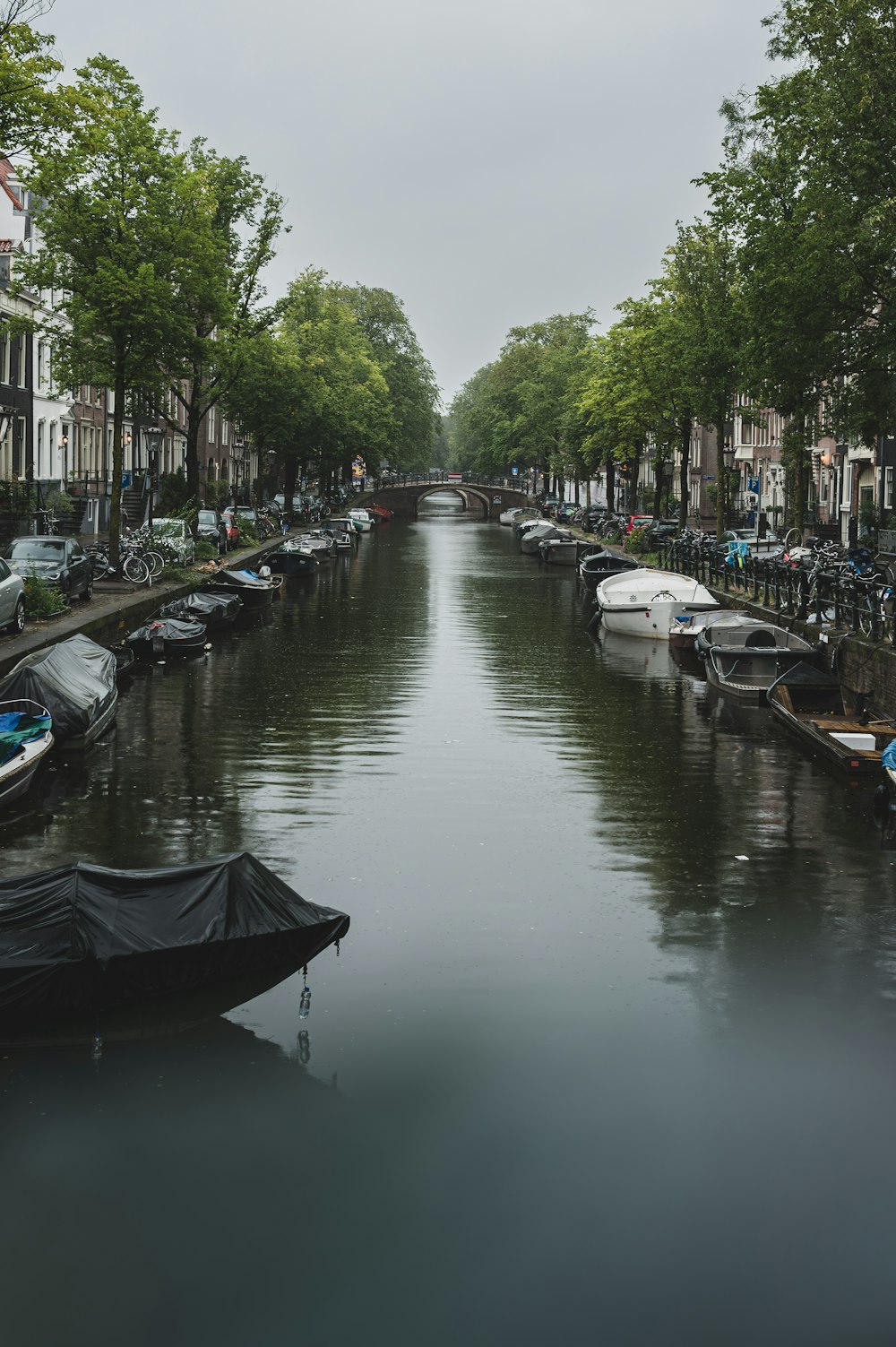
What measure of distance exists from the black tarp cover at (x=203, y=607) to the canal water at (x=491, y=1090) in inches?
615

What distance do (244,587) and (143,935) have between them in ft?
104

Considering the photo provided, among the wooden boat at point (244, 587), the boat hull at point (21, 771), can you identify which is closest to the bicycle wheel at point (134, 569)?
the wooden boat at point (244, 587)

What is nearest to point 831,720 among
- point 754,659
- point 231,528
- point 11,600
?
point 754,659

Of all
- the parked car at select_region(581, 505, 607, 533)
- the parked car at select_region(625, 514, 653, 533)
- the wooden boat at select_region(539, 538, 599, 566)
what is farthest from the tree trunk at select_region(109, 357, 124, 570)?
the parked car at select_region(581, 505, 607, 533)

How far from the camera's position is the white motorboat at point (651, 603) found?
38.7m

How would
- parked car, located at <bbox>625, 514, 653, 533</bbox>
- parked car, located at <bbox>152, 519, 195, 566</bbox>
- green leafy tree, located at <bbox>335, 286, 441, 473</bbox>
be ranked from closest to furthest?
parked car, located at <bbox>152, 519, 195, 566</bbox> < parked car, located at <bbox>625, 514, 653, 533</bbox> < green leafy tree, located at <bbox>335, 286, 441, 473</bbox>

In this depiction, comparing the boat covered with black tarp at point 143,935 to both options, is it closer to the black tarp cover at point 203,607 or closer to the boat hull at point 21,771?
the boat hull at point 21,771

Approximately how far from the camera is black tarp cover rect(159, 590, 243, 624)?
3556 centimetres

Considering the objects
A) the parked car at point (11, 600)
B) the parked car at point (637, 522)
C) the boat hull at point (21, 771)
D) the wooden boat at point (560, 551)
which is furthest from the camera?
the wooden boat at point (560, 551)

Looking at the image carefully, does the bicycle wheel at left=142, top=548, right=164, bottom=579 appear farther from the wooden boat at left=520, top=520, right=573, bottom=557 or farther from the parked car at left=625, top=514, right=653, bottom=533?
the wooden boat at left=520, top=520, right=573, bottom=557

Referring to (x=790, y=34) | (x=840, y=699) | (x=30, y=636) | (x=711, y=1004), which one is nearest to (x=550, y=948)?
(x=711, y=1004)

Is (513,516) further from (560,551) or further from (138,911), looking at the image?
(138,911)

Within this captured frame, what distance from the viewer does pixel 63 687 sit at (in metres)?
21.5

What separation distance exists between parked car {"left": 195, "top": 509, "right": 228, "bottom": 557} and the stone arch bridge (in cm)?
6222
